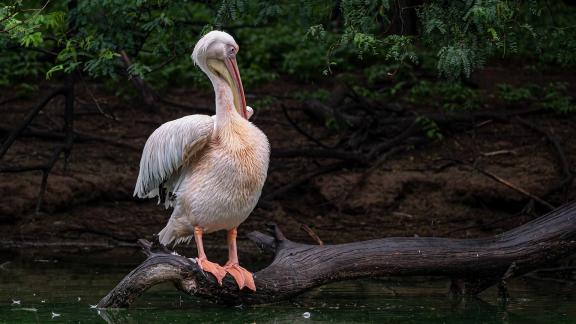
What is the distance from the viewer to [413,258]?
644cm

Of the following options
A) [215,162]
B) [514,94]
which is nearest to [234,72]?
[215,162]

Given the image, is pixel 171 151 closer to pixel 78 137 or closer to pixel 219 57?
pixel 219 57

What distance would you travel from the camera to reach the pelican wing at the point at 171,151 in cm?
607

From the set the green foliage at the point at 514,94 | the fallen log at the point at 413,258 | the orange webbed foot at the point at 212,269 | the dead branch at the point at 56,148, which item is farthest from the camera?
the green foliage at the point at 514,94

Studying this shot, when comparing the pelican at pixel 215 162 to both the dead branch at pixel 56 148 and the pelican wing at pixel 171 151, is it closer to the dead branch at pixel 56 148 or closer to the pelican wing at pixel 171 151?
the pelican wing at pixel 171 151

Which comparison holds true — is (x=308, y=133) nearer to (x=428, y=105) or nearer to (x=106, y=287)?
(x=428, y=105)

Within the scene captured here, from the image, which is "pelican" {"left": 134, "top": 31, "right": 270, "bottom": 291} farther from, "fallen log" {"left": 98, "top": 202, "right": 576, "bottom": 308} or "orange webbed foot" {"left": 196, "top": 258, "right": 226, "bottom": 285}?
"fallen log" {"left": 98, "top": 202, "right": 576, "bottom": 308}

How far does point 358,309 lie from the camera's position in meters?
6.44

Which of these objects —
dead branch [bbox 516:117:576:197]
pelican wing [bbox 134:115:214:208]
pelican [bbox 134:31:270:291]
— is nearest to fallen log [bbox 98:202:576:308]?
pelican [bbox 134:31:270:291]

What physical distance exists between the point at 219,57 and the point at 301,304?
67.8 inches

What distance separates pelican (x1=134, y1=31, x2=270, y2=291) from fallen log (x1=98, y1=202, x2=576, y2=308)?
0.93 feet

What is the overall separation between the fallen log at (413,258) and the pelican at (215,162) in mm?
285

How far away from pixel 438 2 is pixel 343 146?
12.6 ft

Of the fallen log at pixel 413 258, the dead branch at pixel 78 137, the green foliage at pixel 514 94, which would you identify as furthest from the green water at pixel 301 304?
the green foliage at pixel 514 94
